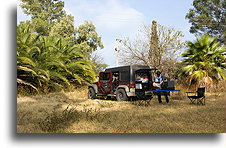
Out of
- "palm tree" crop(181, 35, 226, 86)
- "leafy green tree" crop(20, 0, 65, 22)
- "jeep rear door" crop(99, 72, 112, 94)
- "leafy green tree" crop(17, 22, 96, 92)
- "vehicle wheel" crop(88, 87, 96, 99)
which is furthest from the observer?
"palm tree" crop(181, 35, 226, 86)

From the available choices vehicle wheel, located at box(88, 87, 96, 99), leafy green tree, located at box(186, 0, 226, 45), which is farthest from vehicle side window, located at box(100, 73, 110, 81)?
leafy green tree, located at box(186, 0, 226, 45)

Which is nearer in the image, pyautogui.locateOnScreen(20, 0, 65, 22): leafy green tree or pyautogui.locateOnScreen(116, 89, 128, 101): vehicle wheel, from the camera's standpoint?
pyautogui.locateOnScreen(20, 0, 65, 22): leafy green tree

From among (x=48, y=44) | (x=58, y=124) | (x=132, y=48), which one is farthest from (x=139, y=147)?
(x=132, y=48)

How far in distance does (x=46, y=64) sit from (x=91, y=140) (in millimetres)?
4664

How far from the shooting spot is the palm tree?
941cm

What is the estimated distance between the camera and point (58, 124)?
13.5ft

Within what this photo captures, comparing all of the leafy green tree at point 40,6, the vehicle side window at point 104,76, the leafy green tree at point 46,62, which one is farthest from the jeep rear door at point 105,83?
the leafy green tree at point 40,6

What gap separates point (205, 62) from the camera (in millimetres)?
9805

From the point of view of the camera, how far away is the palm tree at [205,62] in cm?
941

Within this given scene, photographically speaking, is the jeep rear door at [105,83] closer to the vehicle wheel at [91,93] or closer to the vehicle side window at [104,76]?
the vehicle side window at [104,76]

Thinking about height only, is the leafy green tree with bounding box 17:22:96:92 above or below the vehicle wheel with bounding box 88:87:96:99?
above

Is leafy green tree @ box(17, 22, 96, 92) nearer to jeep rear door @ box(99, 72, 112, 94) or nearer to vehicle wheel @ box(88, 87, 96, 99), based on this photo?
vehicle wheel @ box(88, 87, 96, 99)

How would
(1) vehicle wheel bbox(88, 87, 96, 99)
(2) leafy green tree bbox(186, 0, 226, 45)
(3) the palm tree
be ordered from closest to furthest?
1. (2) leafy green tree bbox(186, 0, 226, 45)
2. (1) vehicle wheel bbox(88, 87, 96, 99)
3. (3) the palm tree

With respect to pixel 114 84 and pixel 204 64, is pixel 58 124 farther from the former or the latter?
pixel 204 64
